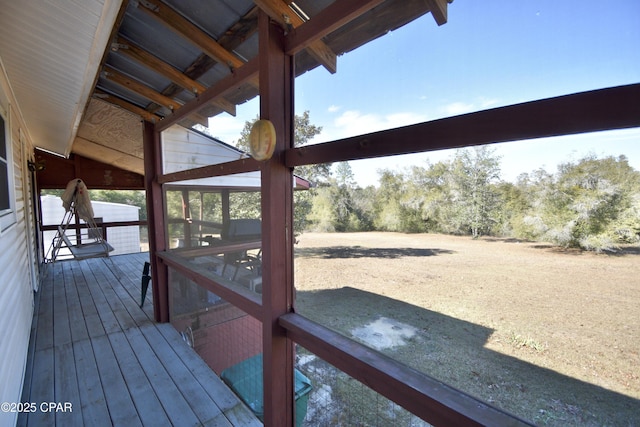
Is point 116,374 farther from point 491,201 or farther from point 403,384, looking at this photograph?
point 491,201

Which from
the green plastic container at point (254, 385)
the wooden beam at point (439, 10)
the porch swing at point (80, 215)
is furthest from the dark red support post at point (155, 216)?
the porch swing at point (80, 215)

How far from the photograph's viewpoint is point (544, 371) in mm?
586

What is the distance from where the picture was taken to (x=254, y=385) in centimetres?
195

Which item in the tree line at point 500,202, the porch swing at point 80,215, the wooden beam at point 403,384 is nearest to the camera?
the tree line at point 500,202

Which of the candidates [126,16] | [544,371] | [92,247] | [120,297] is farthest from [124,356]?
[92,247]

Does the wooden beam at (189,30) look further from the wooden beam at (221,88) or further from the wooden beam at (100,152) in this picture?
the wooden beam at (100,152)

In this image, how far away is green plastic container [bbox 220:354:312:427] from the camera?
1.62 m

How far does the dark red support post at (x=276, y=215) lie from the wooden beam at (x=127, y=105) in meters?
2.07

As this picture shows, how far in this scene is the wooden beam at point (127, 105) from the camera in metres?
2.68

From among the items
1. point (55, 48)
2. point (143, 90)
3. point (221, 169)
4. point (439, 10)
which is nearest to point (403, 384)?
point (439, 10)

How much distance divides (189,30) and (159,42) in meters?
0.47

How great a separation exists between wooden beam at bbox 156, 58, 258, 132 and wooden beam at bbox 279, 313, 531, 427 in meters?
1.33

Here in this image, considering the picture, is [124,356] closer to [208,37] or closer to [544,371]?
[208,37]

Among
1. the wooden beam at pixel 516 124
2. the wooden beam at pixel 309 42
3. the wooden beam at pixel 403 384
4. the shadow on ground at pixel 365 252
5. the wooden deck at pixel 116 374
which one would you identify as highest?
the wooden beam at pixel 309 42
